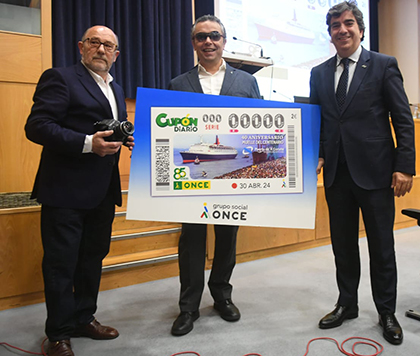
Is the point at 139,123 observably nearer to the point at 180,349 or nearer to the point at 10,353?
the point at 180,349

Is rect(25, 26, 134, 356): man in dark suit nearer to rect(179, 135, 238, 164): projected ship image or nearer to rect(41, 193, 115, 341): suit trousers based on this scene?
rect(41, 193, 115, 341): suit trousers

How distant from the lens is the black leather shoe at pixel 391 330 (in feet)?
5.01

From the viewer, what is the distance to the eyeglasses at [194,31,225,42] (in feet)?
5.40

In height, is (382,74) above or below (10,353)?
above

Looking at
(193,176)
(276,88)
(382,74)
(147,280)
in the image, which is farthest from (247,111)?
(276,88)

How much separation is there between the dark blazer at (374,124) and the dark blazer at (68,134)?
1.07 m

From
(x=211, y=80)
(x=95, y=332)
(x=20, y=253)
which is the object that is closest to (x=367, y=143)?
(x=211, y=80)

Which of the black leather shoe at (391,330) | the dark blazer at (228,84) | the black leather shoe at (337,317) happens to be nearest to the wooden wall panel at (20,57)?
the dark blazer at (228,84)

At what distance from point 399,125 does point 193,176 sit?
93 cm

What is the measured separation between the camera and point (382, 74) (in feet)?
5.04

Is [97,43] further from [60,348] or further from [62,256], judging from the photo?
[60,348]

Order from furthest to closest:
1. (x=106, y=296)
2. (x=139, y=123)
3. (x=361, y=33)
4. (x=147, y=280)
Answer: (x=147, y=280) → (x=106, y=296) → (x=361, y=33) → (x=139, y=123)

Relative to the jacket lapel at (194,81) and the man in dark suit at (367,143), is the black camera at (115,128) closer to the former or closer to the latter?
the jacket lapel at (194,81)

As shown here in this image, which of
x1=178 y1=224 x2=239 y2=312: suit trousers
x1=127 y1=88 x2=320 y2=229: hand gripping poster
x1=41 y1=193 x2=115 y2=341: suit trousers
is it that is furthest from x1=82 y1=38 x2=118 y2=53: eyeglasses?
x1=178 y1=224 x2=239 y2=312: suit trousers
